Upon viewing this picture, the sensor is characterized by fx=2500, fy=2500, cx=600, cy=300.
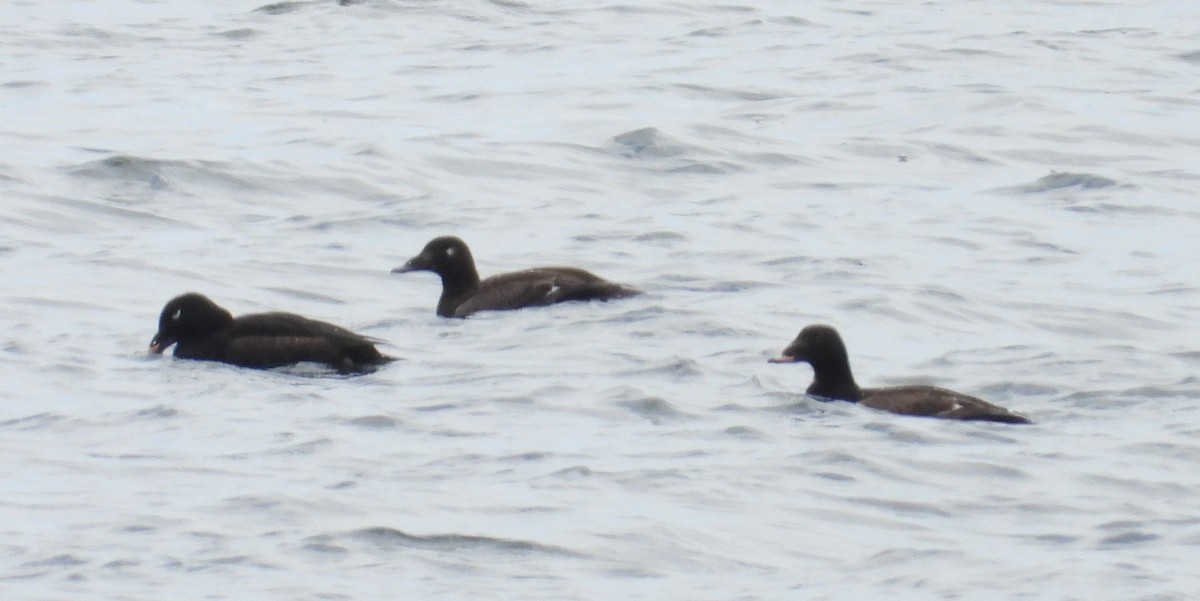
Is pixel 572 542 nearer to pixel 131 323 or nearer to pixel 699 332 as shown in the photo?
pixel 699 332

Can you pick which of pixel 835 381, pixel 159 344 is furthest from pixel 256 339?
pixel 835 381

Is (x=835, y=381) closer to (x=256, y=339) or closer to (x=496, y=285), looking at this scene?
(x=256, y=339)

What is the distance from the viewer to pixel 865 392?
12516mm

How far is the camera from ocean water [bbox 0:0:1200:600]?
930 centimetres

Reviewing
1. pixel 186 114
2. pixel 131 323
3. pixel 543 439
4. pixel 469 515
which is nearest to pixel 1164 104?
pixel 186 114

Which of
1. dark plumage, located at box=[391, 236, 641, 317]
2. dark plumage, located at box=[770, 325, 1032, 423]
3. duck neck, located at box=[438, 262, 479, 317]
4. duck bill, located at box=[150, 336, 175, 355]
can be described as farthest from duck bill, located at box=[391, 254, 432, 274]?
dark plumage, located at box=[770, 325, 1032, 423]

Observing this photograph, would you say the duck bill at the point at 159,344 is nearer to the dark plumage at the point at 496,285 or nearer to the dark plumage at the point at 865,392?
the dark plumage at the point at 496,285

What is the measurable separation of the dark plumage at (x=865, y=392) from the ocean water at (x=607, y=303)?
0.16 metres

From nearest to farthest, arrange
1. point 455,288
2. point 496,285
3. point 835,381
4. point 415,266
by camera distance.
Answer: point 835,381 < point 496,285 < point 455,288 < point 415,266

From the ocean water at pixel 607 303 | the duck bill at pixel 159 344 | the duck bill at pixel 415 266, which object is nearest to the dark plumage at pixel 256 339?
the duck bill at pixel 159 344

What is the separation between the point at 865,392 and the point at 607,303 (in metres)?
2.68

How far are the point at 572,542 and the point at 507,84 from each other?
16074 millimetres

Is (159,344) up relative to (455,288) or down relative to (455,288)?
up

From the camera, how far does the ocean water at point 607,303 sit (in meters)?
9.30
